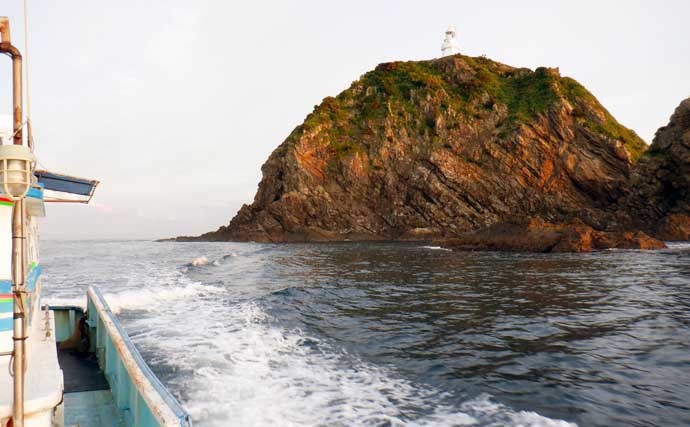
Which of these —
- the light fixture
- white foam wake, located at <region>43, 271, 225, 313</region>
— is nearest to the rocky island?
white foam wake, located at <region>43, 271, 225, 313</region>

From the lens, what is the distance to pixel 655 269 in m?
23.7

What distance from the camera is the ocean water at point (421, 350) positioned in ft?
21.0

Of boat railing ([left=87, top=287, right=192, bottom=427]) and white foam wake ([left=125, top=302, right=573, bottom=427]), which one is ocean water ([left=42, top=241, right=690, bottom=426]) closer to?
white foam wake ([left=125, top=302, right=573, bottom=427])

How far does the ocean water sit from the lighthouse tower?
93.9 m

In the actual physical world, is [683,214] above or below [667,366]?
above

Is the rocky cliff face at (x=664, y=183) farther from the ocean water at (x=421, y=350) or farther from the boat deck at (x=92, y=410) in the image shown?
the boat deck at (x=92, y=410)

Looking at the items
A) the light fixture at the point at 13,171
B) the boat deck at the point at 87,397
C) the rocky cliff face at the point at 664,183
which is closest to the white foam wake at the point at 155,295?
the boat deck at the point at 87,397

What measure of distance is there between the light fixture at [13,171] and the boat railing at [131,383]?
201 cm

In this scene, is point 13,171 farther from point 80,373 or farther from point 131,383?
point 80,373

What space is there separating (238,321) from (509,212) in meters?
65.5

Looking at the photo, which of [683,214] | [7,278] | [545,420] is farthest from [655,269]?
[683,214]

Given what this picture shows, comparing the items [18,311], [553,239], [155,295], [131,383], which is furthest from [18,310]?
[553,239]

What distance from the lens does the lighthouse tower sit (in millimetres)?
103312

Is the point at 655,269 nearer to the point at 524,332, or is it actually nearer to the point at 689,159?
the point at 524,332
